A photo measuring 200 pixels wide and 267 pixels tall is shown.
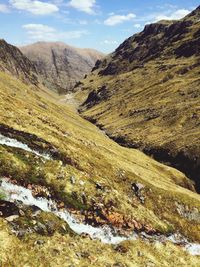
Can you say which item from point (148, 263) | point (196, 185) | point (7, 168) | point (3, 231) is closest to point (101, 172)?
point (7, 168)

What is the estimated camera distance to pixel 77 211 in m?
43.5

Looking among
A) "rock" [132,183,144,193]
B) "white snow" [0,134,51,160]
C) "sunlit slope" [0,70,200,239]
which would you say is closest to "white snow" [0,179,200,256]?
"sunlit slope" [0,70,200,239]

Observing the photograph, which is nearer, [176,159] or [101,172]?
[101,172]

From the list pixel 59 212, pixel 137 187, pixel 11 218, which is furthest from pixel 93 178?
pixel 11 218

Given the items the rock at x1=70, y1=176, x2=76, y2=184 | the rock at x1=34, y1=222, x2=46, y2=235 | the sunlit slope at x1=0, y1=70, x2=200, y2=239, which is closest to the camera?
the rock at x1=34, y1=222, x2=46, y2=235

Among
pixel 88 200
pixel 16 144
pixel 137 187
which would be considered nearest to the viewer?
pixel 88 200

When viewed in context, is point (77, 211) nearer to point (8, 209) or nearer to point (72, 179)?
point (72, 179)

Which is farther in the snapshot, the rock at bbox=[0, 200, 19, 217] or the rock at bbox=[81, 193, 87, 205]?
the rock at bbox=[81, 193, 87, 205]

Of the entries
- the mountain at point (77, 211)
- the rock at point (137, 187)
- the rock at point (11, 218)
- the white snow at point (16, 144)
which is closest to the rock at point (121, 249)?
the mountain at point (77, 211)

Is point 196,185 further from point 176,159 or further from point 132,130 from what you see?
point 132,130

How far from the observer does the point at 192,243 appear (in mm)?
52094

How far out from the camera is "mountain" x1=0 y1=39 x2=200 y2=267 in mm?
33250

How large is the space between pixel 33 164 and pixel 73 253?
1624 centimetres

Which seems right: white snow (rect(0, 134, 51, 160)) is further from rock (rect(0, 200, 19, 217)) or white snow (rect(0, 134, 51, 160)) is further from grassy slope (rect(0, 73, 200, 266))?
rock (rect(0, 200, 19, 217))
